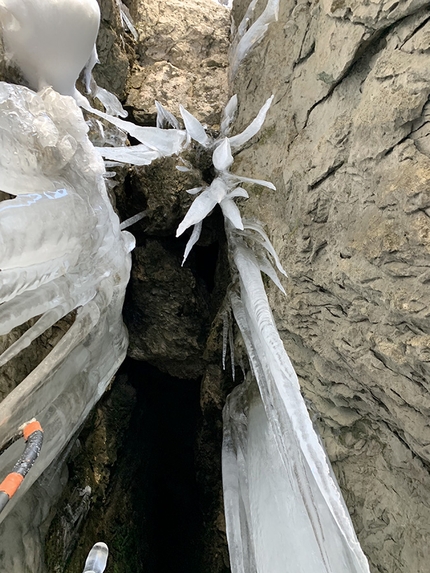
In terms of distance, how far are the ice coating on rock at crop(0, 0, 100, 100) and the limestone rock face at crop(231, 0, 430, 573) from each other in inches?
32.7

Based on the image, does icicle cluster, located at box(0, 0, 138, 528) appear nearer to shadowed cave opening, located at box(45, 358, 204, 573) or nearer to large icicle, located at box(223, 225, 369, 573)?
shadowed cave opening, located at box(45, 358, 204, 573)

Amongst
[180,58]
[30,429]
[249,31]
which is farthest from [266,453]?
[180,58]

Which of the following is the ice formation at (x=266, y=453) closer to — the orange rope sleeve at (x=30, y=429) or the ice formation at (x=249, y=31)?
the ice formation at (x=249, y=31)

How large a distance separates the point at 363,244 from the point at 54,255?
942 millimetres

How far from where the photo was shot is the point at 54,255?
1231mm

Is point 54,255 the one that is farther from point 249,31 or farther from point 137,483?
point 137,483

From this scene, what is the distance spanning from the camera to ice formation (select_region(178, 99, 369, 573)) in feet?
4.00

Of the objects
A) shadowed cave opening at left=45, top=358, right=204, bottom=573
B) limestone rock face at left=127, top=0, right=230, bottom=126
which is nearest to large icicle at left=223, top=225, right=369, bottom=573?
shadowed cave opening at left=45, top=358, right=204, bottom=573

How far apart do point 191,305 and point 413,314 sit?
149 cm

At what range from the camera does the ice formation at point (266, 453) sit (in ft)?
4.00

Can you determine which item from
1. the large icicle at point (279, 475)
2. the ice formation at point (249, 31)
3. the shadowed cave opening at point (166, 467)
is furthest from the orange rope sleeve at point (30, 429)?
the ice formation at point (249, 31)

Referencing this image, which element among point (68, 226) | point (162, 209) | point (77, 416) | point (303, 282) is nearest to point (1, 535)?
point (77, 416)

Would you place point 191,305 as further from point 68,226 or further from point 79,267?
point 68,226

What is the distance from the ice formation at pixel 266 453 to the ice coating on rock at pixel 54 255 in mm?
378
